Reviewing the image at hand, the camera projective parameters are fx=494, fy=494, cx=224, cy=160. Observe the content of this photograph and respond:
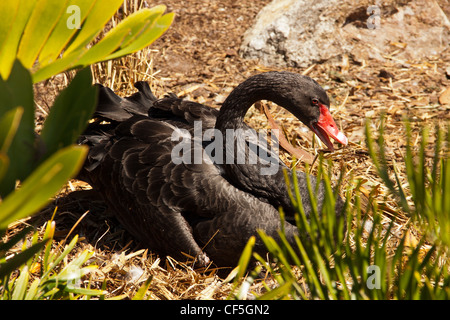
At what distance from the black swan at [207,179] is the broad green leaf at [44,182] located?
6.12ft

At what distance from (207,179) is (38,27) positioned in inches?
65.7

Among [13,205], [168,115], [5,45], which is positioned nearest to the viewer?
[13,205]

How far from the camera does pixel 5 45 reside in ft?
3.61

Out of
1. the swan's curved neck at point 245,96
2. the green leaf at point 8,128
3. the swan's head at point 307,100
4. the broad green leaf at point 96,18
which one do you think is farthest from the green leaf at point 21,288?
the swan's head at point 307,100

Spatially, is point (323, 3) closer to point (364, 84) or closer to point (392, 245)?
point (364, 84)

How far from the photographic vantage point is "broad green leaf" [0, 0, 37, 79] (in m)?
1.09

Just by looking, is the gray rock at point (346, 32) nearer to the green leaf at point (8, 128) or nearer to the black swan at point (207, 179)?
the black swan at point (207, 179)

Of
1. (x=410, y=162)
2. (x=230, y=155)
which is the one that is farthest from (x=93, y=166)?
(x=410, y=162)

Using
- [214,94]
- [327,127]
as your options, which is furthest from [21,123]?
[214,94]

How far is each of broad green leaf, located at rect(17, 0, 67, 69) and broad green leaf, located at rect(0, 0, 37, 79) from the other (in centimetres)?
1

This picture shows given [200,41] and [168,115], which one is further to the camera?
[200,41]

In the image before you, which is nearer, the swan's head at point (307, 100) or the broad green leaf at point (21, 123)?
the broad green leaf at point (21, 123)

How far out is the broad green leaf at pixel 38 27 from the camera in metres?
1.11

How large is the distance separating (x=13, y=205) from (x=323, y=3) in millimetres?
4698
